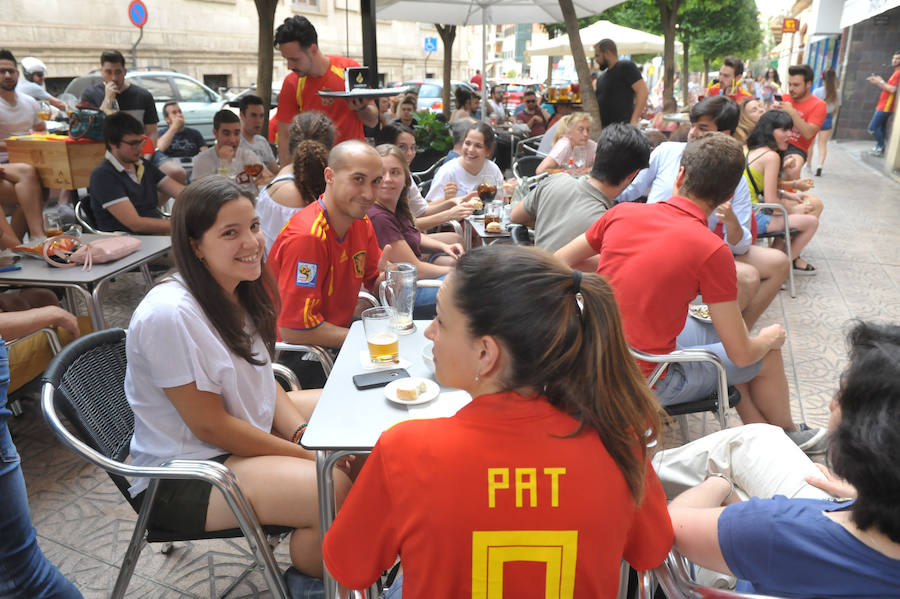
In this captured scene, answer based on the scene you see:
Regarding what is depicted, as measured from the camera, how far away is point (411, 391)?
1.75m

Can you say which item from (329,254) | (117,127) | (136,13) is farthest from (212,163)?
(136,13)

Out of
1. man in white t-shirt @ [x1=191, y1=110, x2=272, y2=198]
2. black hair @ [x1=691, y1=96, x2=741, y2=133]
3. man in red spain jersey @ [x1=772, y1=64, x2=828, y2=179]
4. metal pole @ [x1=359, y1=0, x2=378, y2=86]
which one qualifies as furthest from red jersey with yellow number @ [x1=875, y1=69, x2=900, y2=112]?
man in white t-shirt @ [x1=191, y1=110, x2=272, y2=198]

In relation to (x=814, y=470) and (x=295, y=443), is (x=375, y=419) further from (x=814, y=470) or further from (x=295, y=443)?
(x=814, y=470)

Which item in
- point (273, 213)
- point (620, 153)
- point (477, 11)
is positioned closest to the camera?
point (620, 153)

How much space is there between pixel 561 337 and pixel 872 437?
549 millimetres

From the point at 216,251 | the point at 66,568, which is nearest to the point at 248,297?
the point at 216,251

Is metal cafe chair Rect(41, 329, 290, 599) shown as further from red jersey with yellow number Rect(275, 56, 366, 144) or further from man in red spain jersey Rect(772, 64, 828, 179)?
man in red spain jersey Rect(772, 64, 828, 179)

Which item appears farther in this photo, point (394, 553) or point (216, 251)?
point (216, 251)

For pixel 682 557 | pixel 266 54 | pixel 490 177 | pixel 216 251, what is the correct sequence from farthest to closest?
pixel 266 54 → pixel 490 177 → pixel 216 251 → pixel 682 557

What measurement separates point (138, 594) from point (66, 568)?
0.36 metres

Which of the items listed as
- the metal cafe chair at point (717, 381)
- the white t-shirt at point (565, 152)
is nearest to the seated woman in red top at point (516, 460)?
the metal cafe chair at point (717, 381)

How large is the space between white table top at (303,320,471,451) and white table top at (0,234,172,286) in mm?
1538

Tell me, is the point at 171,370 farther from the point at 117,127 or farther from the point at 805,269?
the point at 805,269

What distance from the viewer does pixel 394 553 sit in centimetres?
109
